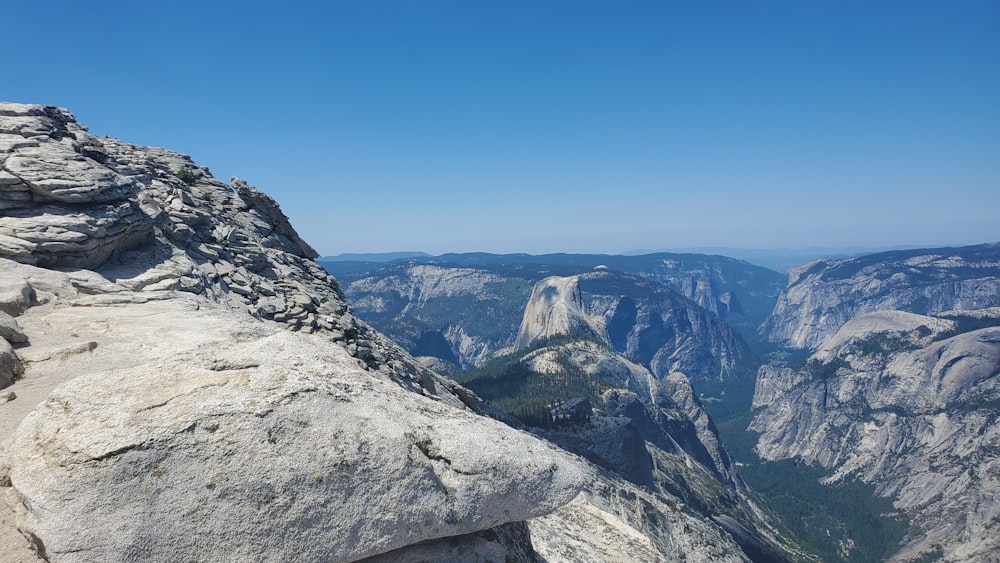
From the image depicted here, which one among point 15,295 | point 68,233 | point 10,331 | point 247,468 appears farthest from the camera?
point 68,233

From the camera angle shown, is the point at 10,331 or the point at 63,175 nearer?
the point at 10,331

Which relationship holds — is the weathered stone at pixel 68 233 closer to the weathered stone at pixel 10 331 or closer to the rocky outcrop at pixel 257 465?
the weathered stone at pixel 10 331

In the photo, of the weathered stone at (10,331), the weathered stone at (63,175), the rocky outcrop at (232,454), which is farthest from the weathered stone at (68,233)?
the weathered stone at (10,331)

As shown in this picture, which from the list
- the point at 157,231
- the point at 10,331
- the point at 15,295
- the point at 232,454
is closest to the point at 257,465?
the point at 232,454

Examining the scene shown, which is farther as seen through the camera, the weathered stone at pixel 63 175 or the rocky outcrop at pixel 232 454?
the weathered stone at pixel 63 175

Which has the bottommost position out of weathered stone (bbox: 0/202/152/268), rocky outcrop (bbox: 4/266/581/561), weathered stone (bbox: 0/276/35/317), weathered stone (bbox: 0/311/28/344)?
rocky outcrop (bbox: 4/266/581/561)

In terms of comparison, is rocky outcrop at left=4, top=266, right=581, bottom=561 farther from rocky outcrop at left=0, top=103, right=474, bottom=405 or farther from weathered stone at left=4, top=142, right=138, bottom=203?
weathered stone at left=4, top=142, right=138, bottom=203

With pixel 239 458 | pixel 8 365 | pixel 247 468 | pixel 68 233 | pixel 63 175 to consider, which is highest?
pixel 63 175

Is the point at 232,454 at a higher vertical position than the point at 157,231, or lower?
lower

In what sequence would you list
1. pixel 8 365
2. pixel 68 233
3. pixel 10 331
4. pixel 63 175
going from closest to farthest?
pixel 8 365
pixel 10 331
pixel 68 233
pixel 63 175

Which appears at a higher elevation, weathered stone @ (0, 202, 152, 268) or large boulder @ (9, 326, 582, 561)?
weathered stone @ (0, 202, 152, 268)

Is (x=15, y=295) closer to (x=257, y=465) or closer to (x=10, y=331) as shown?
(x=10, y=331)

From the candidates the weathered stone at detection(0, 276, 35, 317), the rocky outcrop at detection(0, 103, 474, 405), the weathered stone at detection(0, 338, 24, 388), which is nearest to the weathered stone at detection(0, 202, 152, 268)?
the rocky outcrop at detection(0, 103, 474, 405)

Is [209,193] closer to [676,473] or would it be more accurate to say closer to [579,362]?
[676,473]
